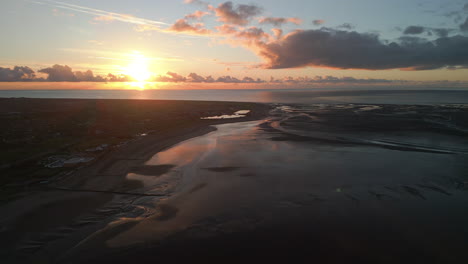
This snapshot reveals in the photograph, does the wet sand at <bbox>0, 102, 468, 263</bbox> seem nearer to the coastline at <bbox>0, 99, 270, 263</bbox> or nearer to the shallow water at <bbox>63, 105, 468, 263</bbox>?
the shallow water at <bbox>63, 105, 468, 263</bbox>

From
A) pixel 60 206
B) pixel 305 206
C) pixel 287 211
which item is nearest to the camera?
pixel 287 211

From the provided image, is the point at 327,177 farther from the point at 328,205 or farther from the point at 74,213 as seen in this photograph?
the point at 74,213

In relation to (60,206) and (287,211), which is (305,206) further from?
(60,206)

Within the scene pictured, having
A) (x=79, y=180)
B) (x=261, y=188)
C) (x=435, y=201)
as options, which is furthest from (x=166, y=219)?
(x=435, y=201)

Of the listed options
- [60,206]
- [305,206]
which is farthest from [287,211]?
[60,206]

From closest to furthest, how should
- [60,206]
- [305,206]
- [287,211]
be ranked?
[287,211]
[60,206]
[305,206]
